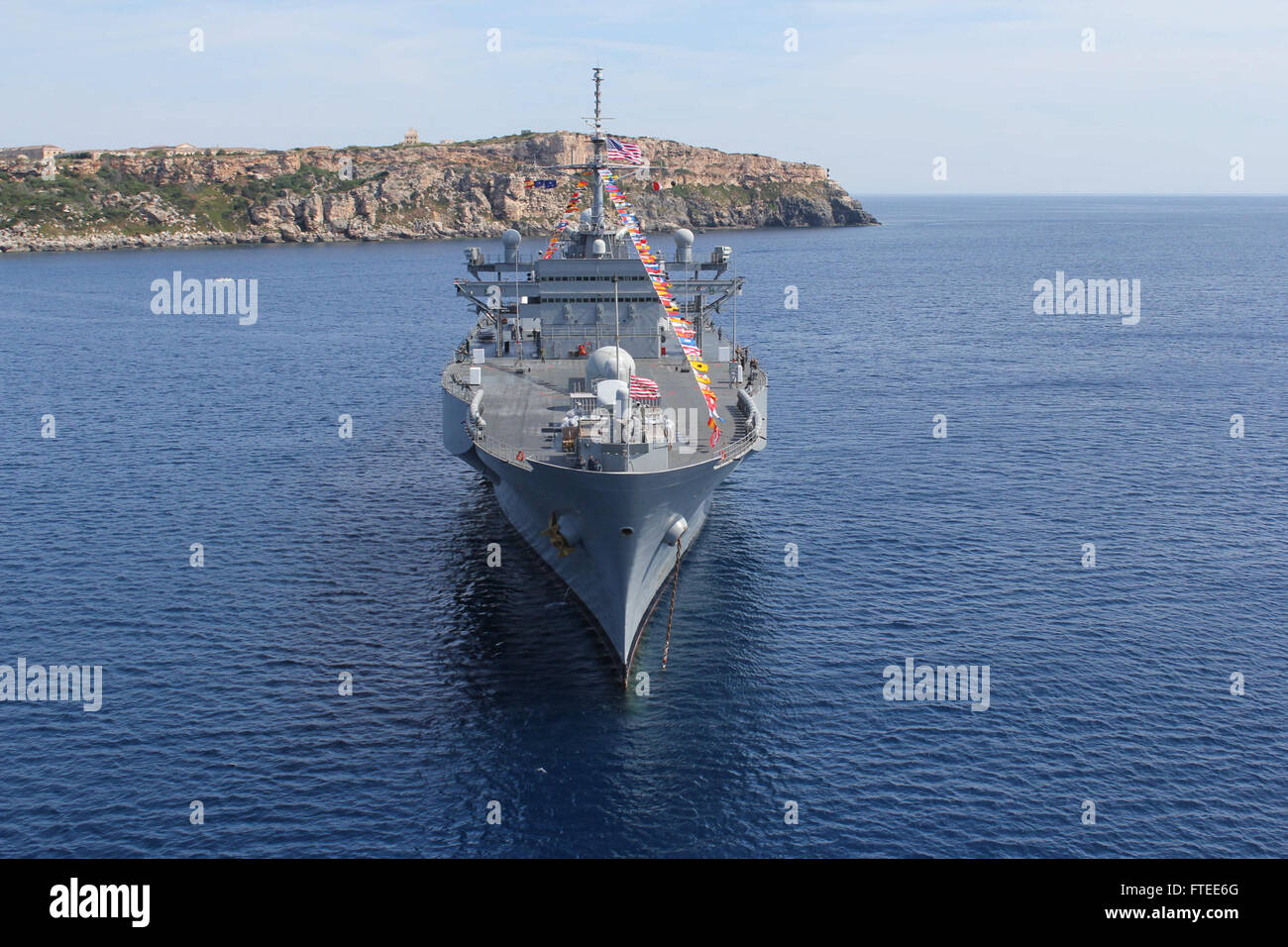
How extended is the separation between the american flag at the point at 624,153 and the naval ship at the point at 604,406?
15cm

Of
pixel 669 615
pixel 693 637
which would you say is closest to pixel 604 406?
pixel 669 615

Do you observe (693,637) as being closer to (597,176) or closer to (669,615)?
(669,615)

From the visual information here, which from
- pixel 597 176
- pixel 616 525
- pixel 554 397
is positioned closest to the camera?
pixel 616 525

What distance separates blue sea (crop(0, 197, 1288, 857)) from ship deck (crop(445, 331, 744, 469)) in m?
6.88

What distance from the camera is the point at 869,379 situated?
9144 centimetres

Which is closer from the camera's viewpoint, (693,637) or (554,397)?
(693,637)

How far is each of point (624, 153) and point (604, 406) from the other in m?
21.3

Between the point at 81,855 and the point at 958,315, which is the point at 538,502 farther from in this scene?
the point at 958,315

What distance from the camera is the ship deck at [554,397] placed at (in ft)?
151

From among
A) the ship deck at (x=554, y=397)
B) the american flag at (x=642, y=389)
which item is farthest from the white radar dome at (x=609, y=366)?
the american flag at (x=642, y=389)

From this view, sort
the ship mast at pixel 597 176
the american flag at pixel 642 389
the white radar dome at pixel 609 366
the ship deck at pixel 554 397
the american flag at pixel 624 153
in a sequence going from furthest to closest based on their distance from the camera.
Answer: the ship mast at pixel 597 176 < the american flag at pixel 624 153 < the white radar dome at pixel 609 366 < the ship deck at pixel 554 397 < the american flag at pixel 642 389

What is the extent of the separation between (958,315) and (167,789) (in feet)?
363

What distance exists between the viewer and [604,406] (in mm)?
43250

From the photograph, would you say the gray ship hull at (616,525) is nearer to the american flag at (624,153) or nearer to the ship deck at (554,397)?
the ship deck at (554,397)
